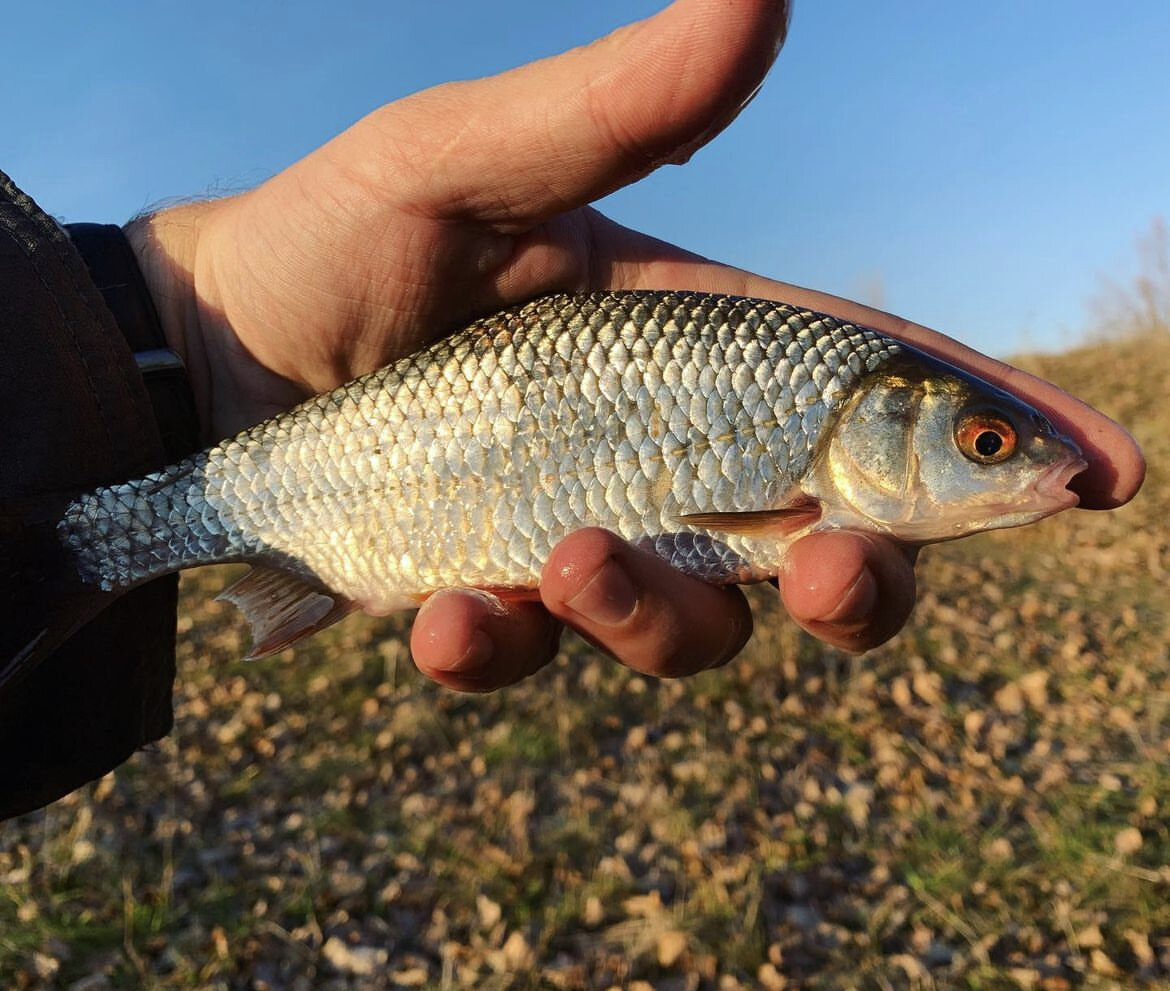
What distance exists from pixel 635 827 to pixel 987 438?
13.2 ft

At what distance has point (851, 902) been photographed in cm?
546

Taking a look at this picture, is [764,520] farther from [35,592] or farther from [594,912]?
[594,912]

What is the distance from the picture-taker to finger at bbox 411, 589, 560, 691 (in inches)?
114

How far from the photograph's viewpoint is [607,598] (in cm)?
281

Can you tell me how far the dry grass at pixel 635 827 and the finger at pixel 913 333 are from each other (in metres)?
2.90

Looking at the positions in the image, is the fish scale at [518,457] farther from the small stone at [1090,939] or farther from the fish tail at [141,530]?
the small stone at [1090,939]

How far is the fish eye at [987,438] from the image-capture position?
9.87 feet

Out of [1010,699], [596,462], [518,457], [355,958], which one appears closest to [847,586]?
[596,462]

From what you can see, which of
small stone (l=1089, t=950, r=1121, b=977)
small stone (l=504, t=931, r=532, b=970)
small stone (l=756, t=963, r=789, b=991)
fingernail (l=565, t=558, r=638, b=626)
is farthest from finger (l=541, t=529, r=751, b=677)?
small stone (l=1089, t=950, r=1121, b=977)

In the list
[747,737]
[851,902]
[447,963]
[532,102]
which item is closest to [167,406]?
[532,102]

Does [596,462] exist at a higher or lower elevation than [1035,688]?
higher

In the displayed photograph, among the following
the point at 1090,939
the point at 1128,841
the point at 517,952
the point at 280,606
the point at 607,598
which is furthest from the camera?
the point at 1128,841

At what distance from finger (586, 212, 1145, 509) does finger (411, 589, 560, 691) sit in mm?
1697

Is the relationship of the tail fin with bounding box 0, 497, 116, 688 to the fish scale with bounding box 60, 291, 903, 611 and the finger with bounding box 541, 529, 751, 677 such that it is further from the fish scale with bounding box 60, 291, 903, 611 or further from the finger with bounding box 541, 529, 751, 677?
the finger with bounding box 541, 529, 751, 677
